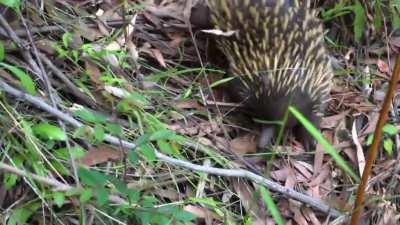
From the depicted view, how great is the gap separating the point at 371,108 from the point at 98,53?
1.17 m

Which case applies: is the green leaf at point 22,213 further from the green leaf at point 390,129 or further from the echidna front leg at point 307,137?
the green leaf at point 390,129

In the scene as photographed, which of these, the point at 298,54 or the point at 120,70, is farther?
the point at 298,54

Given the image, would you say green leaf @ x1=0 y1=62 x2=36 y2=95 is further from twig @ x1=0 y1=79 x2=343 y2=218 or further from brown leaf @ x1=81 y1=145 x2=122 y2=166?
brown leaf @ x1=81 y1=145 x2=122 y2=166

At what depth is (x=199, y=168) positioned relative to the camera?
2084mm

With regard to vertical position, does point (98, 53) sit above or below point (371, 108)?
above

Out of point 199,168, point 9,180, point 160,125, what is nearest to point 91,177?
point 9,180

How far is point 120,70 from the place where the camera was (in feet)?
8.17

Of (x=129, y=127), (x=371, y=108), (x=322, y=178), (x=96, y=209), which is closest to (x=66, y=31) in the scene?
(x=129, y=127)

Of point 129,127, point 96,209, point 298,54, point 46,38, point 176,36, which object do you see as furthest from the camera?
point 176,36

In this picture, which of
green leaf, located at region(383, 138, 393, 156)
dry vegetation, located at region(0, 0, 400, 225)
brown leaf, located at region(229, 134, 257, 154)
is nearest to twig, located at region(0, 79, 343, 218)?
dry vegetation, located at region(0, 0, 400, 225)

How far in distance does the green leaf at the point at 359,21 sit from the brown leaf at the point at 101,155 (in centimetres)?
142

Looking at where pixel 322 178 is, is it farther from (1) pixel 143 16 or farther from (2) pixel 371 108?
(1) pixel 143 16

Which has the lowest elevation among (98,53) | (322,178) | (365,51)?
(322,178)

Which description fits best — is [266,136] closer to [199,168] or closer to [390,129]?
[390,129]
